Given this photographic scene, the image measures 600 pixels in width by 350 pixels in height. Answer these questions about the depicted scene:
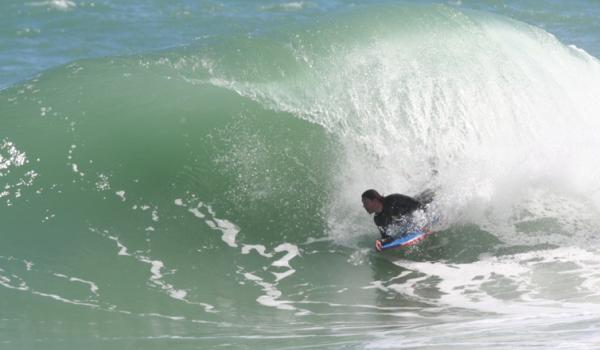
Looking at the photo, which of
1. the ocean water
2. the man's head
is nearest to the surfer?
the man's head

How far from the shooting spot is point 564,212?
31.5ft

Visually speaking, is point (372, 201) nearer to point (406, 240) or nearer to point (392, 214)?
point (392, 214)

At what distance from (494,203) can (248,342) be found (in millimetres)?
4384

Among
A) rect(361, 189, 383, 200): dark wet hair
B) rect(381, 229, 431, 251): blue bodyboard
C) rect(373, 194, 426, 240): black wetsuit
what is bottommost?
rect(381, 229, 431, 251): blue bodyboard

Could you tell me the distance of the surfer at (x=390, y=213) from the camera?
8.38 m

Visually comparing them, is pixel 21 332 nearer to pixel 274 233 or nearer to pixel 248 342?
pixel 248 342

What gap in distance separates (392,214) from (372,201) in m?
0.28

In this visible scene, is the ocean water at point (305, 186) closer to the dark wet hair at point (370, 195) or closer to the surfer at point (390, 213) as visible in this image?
the surfer at point (390, 213)

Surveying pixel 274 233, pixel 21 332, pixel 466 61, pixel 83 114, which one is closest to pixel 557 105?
pixel 466 61

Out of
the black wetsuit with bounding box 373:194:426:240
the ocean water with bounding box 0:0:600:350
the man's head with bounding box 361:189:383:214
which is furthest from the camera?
the black wetsuit with bounding box 373:194:426:240

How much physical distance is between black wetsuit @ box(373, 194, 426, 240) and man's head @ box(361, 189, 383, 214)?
3.1 inches

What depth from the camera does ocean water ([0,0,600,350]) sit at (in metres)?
7.04

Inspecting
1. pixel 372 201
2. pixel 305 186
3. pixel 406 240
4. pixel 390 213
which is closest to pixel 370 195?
pixel 372 201

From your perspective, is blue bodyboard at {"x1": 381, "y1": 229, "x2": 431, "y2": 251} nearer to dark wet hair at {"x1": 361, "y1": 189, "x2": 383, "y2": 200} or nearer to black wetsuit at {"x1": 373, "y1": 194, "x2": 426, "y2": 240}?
black wetsuit at {"x1": 373, "y1": 194, "x2": 426, "y2": 240}
